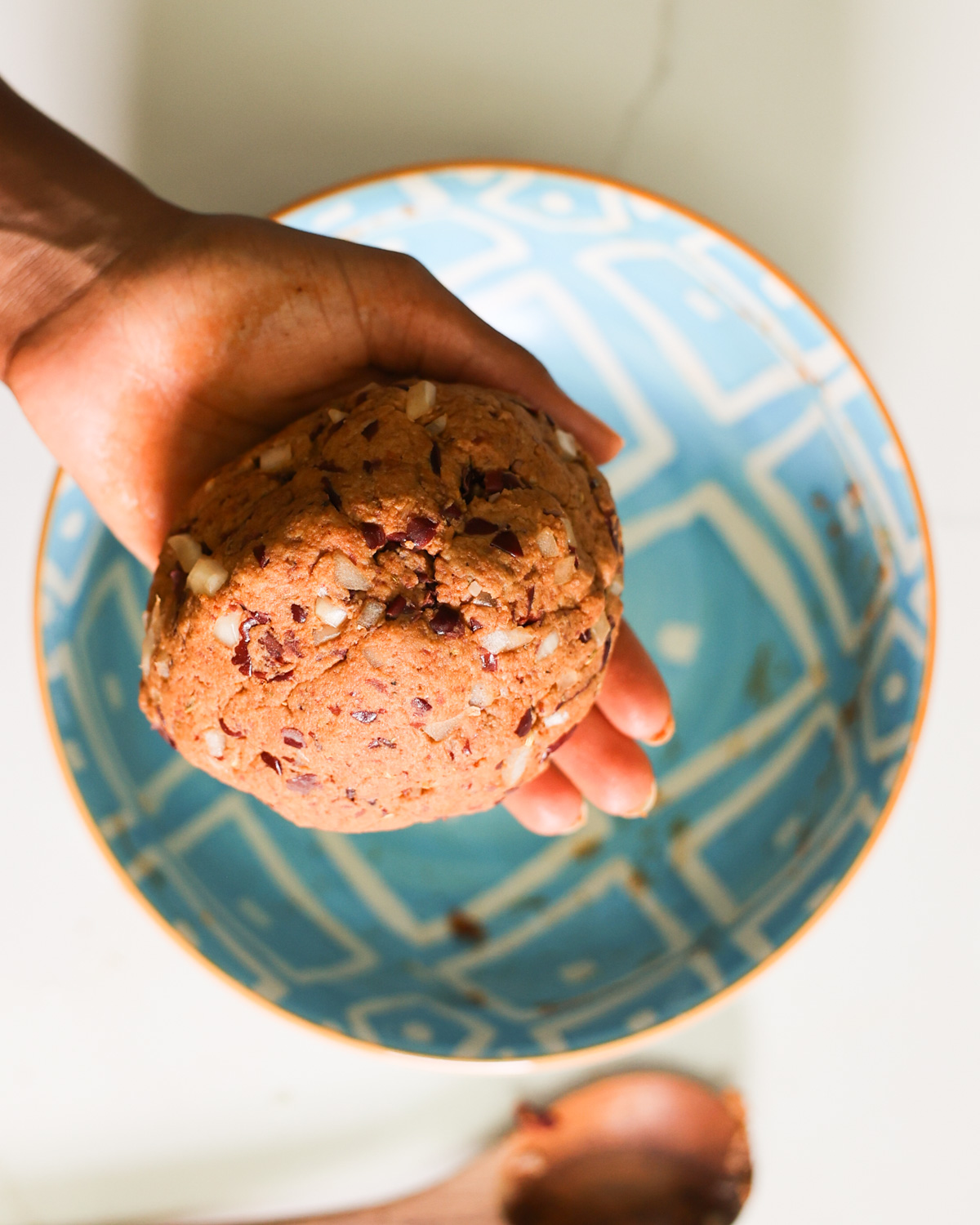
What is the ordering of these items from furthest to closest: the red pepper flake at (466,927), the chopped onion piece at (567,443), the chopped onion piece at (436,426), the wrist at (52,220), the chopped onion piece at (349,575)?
the red pepper flake at (466,927) < the wrist at (52,220) < the chopped onion piece at (567,443) < the chopped onion piece at (436,426) < the chopped onion piece at (349,575)

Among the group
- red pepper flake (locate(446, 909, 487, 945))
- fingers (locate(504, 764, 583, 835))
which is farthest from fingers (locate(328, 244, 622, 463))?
red pepper flake (locate(446, 909, 487, 945))

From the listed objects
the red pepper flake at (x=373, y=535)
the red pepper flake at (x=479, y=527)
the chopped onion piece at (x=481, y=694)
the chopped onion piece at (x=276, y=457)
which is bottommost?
the chopped onion piece at (x=481, y=694)

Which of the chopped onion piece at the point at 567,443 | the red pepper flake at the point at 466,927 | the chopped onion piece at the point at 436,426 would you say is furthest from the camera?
the red pepper flake at the point at 466,927

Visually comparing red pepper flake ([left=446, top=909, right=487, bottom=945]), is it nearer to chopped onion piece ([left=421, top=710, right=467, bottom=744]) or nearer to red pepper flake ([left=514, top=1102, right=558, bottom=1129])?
red pepper flake ([left=514, top=1102, right=558, bottom=1129])

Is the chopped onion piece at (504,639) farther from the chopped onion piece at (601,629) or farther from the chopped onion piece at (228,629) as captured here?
the chopped onion piece at (228,629)

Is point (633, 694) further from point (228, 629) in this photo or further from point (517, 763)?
point (228, 629)

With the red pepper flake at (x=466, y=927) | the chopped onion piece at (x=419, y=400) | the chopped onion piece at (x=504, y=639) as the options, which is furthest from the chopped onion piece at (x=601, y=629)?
the red pepper flake at (x=466, y=927)

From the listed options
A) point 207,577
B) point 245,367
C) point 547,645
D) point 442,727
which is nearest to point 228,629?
point 207,577
